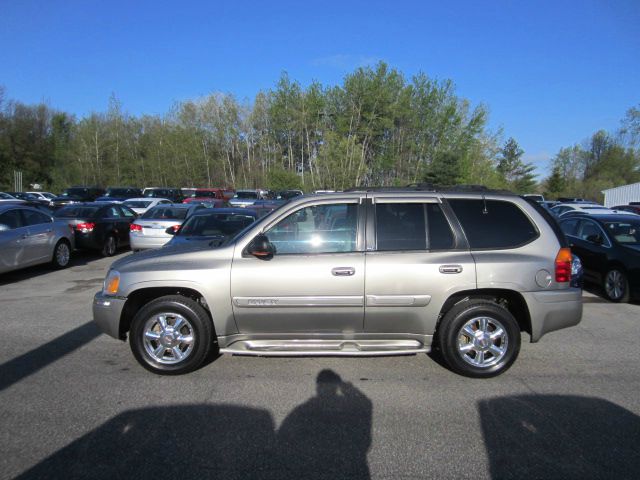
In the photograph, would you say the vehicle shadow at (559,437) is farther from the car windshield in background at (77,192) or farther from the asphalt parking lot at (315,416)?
the car windshield in background at (77,192)

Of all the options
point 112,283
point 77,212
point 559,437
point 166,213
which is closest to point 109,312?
point 112,283

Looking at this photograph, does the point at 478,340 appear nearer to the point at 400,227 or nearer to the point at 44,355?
the point at 400,227

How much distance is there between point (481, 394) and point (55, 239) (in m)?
10.2

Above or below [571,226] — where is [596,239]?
below

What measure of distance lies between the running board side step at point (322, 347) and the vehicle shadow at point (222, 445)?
0.54 m

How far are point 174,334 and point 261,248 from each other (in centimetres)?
125

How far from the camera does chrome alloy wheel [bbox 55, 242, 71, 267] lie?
1091 centimetres

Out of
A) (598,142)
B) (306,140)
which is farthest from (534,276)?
(598,142)

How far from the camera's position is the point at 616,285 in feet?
26.6

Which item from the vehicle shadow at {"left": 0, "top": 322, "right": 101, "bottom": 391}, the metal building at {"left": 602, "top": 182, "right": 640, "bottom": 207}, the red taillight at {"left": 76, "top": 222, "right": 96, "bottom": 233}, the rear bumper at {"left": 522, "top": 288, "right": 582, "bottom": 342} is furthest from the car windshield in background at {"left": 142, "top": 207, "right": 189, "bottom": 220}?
the metal building at {"left": 602, "top": 182, "right": 640, "bottom": 207}

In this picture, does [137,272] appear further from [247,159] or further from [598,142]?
[598,142]

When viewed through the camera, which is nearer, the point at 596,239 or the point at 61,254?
the point at 596,239

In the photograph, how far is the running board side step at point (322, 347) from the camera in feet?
14.5

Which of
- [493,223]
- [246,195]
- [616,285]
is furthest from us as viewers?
[246,195]
